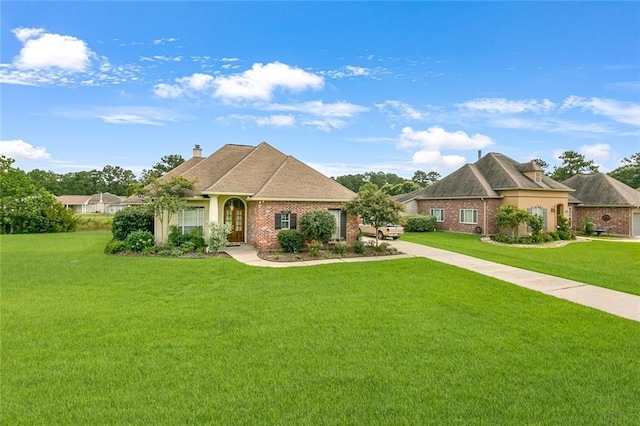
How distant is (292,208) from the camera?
16.3 m

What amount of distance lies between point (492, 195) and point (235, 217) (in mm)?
17798

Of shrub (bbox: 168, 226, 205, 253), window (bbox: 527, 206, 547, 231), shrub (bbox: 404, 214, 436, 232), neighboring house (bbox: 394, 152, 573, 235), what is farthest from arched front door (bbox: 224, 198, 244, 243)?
window (bbox: 527, 206, 547, 231)

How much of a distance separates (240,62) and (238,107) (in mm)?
4272

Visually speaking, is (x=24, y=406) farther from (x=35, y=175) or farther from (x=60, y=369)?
(x=35, y=175)

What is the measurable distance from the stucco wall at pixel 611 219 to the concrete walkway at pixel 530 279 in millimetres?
19560

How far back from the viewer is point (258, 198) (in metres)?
15.5

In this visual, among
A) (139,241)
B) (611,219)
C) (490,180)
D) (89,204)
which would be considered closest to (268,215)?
(139,241)

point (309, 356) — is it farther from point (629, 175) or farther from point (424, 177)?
point (424, 177)

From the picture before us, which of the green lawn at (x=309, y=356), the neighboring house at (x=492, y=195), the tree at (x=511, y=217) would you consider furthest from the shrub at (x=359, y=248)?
the neighboring house at (x=492, y=195)

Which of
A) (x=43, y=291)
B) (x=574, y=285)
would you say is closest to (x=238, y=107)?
(x=43, y=291)

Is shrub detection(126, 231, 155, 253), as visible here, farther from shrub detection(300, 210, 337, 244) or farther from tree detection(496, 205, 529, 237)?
tree detection(496, 205, 529, 237)

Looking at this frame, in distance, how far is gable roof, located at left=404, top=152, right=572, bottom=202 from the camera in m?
24.6

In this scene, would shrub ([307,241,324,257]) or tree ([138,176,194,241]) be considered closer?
shrub ([307,241,324,257])

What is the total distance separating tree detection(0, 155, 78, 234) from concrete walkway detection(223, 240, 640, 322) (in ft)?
64.6
